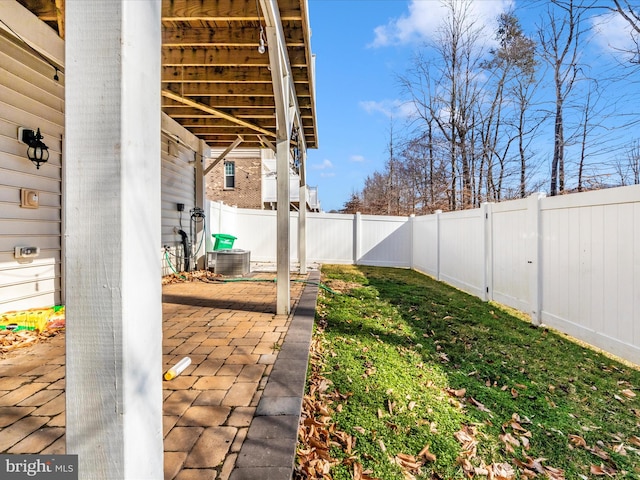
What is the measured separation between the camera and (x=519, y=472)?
5.86ft

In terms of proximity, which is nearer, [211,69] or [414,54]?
[211,69]

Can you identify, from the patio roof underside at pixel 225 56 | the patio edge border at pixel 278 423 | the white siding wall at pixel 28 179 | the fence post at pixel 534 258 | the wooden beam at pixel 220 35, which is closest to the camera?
the patio edge border at pixel 278 423

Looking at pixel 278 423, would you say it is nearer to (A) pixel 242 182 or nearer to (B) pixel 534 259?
(B) pixel 534 259

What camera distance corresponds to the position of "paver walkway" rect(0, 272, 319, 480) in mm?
1558

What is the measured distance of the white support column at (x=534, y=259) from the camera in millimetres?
4297

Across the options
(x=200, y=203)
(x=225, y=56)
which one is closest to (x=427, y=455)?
(x=225, y=56)

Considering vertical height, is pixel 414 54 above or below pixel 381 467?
above

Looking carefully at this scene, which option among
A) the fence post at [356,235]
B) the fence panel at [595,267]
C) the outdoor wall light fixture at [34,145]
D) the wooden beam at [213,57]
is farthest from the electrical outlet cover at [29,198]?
the fence post at [356,235]

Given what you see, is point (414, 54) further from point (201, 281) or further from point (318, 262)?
point (201, 281)

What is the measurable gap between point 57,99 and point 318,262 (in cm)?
790

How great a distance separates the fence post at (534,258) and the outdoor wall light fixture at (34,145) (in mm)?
6080

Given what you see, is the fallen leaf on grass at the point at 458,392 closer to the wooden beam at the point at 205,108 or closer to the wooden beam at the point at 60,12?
the wooden beam at the point at 60,12

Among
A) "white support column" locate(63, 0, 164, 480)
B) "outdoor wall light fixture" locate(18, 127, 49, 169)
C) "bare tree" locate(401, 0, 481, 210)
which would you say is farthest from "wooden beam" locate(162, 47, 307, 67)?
"bare tree" locate(401, 0, 481, 210)

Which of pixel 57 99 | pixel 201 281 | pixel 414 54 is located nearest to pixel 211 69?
pixel 57 99
